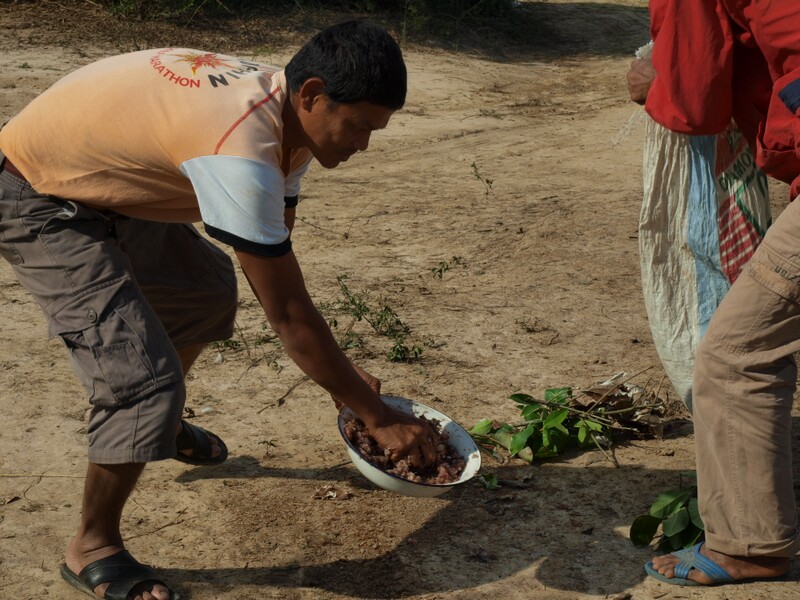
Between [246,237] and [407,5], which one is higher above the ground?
[246,237]

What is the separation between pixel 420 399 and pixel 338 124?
68.2 inches

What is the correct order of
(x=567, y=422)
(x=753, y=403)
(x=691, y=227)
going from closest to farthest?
1. (x=753, y=403)
2. (x=691, y=227)
3. (x=567, y=422)

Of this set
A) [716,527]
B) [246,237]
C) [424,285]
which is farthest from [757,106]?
[424,285]

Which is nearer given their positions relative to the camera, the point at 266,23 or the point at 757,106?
the point at 757,106

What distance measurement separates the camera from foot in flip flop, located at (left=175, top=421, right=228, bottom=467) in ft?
11.5

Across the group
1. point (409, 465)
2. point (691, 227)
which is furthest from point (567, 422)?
point (409, 465)

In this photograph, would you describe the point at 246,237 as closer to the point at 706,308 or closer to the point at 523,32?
the point at 706,308

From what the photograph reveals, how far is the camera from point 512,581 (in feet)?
10.1

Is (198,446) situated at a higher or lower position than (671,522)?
lower

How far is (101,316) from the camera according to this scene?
9.11 ft

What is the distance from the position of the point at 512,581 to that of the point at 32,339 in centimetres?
249

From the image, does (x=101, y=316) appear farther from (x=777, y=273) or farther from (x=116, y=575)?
(x=777, y=273)

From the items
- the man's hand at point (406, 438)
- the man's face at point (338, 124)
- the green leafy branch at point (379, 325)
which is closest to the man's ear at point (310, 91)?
the man's face at point (338, 124)

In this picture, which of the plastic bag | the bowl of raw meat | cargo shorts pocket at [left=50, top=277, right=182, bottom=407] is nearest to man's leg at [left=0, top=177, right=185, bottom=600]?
cargo shorts pocket at [left=50, top=277, right=182, bottom=407]
